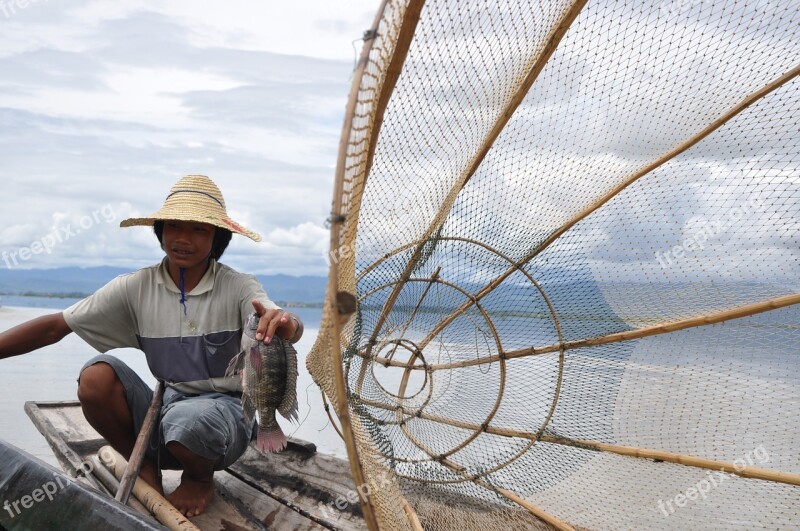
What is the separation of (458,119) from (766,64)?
152 centimetres

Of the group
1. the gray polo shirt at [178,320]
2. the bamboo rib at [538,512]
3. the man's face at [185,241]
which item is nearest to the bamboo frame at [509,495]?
the bamboo rib at [538,512]

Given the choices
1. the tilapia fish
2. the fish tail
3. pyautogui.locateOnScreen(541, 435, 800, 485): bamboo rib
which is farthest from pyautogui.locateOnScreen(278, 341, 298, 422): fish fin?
pyautogui.locateOnScreen(541, 435, 800, 485): bamboo rib

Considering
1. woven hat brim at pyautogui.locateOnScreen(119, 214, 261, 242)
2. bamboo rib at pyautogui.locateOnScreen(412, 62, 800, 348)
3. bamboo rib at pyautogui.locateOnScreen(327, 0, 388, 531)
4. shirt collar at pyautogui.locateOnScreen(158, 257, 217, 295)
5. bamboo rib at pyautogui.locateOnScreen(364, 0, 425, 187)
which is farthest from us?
bamboo rib at pyautogui.locateOnScreen(412, 62, 800, 348)

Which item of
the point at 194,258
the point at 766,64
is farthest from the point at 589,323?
the point at 194,258

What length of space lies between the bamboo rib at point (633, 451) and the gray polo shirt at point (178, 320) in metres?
1.35

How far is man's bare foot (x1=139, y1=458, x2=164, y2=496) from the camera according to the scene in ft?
9.81

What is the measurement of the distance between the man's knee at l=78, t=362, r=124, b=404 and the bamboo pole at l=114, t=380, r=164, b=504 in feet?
0.59

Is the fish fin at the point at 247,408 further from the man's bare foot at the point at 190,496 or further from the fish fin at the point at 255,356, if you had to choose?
the man's bare foot at the point at 190,496

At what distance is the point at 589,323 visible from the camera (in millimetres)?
4016

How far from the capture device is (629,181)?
3.82 metres

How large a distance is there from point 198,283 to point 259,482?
45.8 inches

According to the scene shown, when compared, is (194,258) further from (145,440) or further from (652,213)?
(652,213)

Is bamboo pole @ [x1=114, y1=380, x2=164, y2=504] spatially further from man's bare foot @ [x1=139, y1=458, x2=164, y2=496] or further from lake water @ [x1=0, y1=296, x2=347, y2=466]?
lake water @ [x1=0, y1=296, x2=347, y2=466]

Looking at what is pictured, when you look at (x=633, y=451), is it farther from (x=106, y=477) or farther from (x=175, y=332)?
(x=106, y=477)
